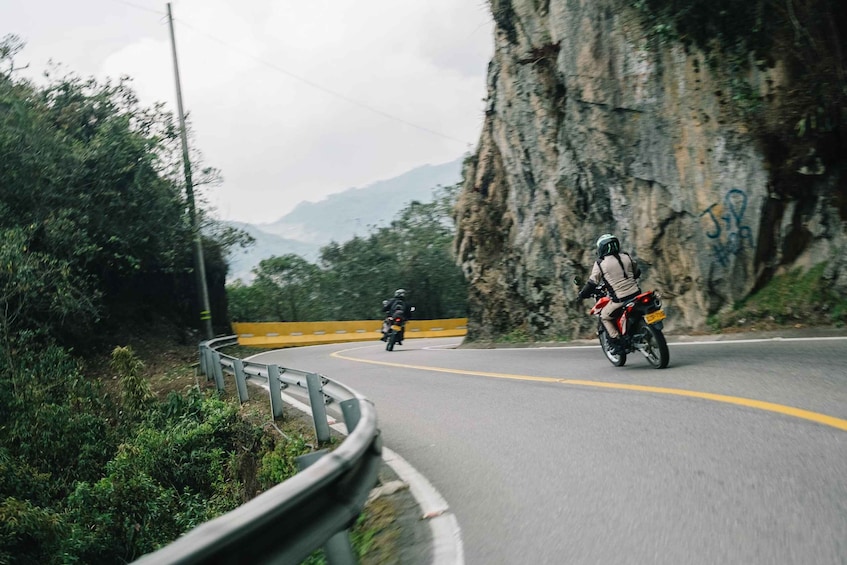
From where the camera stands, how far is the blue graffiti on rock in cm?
1448

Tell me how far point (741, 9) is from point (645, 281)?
19.5ft

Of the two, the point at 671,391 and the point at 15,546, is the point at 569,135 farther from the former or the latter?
the point at 15,546

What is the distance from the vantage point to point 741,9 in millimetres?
14188

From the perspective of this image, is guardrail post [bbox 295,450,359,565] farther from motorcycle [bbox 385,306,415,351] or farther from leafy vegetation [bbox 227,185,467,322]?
leafy vegetation [bbox 227,185,467,322]

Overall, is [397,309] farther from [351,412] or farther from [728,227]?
[351,412]

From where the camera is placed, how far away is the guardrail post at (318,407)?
8.23 meters

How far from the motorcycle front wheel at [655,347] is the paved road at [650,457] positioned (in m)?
0.20

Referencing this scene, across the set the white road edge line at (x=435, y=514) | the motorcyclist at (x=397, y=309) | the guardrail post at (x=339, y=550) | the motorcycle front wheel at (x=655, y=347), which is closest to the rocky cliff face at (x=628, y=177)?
the motorcyclist at (x=397, y=309)

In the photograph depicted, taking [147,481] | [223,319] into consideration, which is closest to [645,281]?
[147,481]

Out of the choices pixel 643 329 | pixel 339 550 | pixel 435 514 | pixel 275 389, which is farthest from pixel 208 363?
pixel 339 550

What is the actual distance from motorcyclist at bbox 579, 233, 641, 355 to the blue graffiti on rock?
14.7 ft

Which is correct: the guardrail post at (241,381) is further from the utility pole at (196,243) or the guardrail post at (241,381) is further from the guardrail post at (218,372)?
the utility pole at (196,243)

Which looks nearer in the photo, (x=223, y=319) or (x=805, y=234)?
(x=805, y=234)

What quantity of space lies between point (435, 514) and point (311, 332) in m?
32.0
